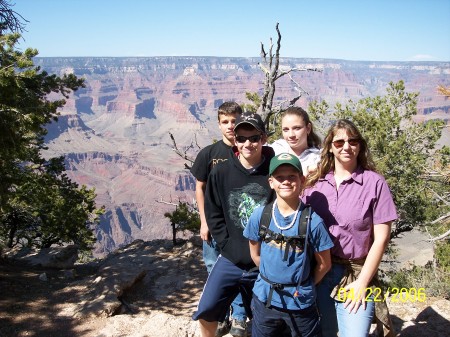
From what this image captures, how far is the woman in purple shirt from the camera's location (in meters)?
2.36

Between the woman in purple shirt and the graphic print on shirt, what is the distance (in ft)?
1.19

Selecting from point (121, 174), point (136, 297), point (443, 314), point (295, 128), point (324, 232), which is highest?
point (295, 128)

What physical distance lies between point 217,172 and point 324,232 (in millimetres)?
966

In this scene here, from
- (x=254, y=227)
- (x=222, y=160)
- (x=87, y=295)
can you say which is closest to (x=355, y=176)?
(x=254, y=227)

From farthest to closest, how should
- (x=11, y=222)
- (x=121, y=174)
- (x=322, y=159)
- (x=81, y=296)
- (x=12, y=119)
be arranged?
1. (x=121, y=174)
2. (x=11, y=222)
3. (x=81, y=296)
4. (x=12, y=119)
5. (x=322, y=159)

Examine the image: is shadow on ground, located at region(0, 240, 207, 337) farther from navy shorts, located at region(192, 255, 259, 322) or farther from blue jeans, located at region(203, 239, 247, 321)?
navy shorts, located at region(192, 255, 259, 322)

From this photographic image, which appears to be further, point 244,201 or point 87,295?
point 87,295

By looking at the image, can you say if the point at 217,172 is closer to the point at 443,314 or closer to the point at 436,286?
the point at 443,314

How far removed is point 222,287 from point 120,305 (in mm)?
3440

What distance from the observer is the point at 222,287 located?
9.58 feet

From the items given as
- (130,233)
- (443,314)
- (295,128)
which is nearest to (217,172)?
(295,128)

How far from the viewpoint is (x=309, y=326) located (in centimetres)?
243

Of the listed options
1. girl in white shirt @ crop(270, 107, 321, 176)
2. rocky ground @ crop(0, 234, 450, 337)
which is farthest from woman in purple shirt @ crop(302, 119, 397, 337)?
rocky ground @ crop(0, 234, 450, 337)

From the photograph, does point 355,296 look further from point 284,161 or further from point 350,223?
point 284,161
